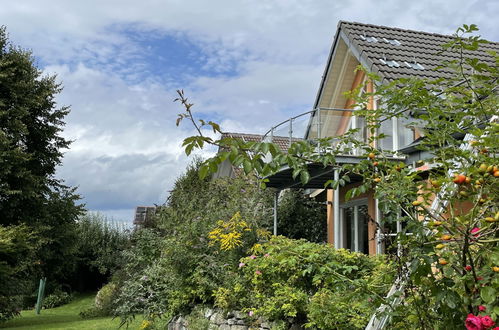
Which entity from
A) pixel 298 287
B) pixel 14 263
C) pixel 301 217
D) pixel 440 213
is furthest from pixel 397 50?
pixel 14 263

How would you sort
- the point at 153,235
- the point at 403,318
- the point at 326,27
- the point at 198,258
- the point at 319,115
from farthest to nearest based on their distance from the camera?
the point at 326,27, the point at 153,235, the point at 319,115, the point at 198,258, the point at 403,318

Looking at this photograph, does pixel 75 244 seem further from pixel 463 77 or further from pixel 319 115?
pixel 463 77

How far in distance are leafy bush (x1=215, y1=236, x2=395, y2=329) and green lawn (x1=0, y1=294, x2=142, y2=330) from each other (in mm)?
6224

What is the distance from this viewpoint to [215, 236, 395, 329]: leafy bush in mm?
6957

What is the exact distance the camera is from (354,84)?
1864cm

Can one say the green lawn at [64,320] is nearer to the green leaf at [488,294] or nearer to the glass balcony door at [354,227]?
the glass balcony door at [354,227]

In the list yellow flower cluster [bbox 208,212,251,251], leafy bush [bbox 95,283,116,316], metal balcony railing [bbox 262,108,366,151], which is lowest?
leafy bush [bbox 95,283,116,316]

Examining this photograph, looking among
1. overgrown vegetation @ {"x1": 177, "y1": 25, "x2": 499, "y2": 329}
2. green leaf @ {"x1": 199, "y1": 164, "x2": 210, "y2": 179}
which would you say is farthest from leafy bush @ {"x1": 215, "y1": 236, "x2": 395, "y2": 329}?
green leaf @ {"x1": 199, "y1": 164, "x2": 210, "y2": 179}

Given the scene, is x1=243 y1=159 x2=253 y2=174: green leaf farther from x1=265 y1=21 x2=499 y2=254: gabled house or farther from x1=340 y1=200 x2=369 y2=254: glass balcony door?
x1=340 y1=200 x2=369 y2=254: glass balcony door

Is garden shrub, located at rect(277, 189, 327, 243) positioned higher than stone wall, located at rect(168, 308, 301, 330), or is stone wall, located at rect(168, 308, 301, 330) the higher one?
garden shrub, located at rect(277, 189, 327, 243)

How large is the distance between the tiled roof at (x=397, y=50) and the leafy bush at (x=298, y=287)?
7.50m

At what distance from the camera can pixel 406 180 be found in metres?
3.78

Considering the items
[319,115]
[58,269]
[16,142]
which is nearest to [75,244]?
[58,269]

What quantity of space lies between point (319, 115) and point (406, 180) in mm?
10713
